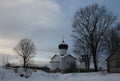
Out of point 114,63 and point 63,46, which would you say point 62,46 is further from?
point 114,63

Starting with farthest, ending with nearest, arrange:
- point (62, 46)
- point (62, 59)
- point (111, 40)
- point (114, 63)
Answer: point (62, 59) → point (62, 46) → point (111, 40) → point (114, 63)

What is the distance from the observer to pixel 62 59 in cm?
9706

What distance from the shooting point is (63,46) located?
9488cm

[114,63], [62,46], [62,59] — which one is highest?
[62,46]

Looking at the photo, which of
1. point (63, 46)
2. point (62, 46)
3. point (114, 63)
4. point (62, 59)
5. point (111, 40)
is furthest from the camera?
point (62, 59)

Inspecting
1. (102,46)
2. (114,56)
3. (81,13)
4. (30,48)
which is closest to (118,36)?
(102,46)

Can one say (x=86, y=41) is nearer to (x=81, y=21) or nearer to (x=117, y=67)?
(x=81, y=21)

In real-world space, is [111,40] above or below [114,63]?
above

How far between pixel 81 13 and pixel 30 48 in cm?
3666

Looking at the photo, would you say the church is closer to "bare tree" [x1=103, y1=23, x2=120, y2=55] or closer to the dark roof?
the dark roof

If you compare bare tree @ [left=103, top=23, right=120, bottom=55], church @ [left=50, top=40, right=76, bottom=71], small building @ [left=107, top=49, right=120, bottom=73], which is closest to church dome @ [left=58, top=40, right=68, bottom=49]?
church @ [left=50, top=40, right=76, bottom=71]

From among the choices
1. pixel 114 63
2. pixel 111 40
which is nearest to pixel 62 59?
pixel 111 40

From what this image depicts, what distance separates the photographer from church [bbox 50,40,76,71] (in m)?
95.6

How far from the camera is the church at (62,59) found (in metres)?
95.6
